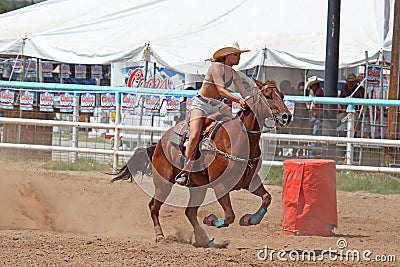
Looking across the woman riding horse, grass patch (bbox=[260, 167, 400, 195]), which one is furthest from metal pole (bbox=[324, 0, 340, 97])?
the woman riding horse

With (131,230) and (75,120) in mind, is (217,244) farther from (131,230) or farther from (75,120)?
(75,120)

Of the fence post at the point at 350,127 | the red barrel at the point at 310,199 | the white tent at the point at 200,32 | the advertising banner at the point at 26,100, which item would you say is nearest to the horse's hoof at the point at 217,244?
the red barrel at the point at 310,199

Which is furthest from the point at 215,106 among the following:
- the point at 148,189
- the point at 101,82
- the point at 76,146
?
the point at 101,82

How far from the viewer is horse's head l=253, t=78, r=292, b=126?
7773 millimetres

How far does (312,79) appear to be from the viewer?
16.1 meters

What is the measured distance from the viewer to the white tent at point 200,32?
620 inches

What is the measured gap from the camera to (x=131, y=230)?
9289 millimetres

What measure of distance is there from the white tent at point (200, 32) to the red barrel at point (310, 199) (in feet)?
18.4

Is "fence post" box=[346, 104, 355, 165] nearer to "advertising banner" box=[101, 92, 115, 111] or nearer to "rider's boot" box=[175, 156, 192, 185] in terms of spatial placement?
"advertising banner" box=[101, 92, 115, 111]

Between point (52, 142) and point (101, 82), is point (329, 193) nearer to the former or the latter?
point (52, 142)

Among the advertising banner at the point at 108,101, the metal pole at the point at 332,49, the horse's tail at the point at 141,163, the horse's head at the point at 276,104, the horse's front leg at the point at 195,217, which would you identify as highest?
the metal pole at the point at 332,49

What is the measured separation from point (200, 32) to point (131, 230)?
8838 millimetres

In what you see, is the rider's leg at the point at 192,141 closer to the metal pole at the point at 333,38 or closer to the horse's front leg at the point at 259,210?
the horse's front leg at the point at 259,210

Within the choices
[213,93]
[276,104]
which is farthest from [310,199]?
[213,93]
